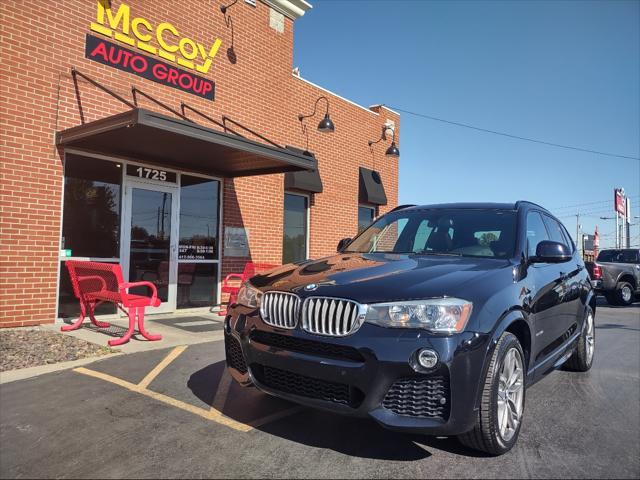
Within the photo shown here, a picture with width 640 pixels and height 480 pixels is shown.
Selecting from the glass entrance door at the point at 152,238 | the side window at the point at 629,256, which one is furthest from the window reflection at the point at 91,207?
the side window at the point at 629,256

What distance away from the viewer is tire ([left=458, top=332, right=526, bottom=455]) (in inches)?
111

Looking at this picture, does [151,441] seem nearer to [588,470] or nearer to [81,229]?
[588,470]

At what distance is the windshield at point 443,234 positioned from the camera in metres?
3.96

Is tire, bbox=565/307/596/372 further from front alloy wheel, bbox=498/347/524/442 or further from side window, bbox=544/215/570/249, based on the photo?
front alloy wheel, bbox=498/347/524/442

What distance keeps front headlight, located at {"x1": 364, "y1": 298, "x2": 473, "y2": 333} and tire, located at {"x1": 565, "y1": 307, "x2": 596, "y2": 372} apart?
298cm

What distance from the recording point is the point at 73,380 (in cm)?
457

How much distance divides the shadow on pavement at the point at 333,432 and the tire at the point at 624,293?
493 inches

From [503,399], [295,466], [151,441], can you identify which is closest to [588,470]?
[503,399]

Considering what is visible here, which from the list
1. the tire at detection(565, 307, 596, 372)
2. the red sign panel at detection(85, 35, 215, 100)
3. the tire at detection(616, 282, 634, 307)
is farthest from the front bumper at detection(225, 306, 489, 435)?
the tire at detection(616, 282, 634, 307)

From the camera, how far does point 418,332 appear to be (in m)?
2.74

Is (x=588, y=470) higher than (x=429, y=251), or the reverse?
(x=429, y=251)

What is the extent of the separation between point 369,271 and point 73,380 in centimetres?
310

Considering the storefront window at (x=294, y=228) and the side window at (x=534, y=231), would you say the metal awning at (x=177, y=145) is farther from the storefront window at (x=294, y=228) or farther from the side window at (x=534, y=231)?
the side window at (x=534, y=231)

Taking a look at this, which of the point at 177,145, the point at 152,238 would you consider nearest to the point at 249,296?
the point at 177,145
